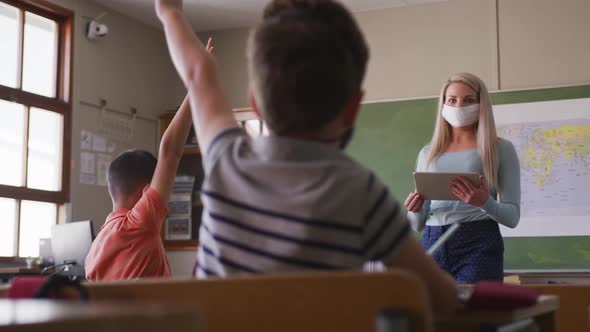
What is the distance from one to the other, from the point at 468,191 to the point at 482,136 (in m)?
0.33

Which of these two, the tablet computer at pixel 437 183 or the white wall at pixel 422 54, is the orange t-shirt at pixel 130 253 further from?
the white wall at pixel 422 54

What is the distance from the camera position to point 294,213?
1.01m

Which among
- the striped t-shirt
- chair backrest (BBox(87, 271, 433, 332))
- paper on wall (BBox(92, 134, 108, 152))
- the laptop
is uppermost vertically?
paper on wall (BBox(92, 134, 108, 152))

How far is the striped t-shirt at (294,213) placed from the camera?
0.99 metres

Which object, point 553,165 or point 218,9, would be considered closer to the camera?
point 553,165

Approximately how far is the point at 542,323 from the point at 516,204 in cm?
143

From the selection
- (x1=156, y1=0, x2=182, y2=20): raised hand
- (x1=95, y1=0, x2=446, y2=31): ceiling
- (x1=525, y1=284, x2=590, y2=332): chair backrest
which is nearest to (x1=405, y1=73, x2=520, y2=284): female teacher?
(x1=525, y1=284, x2=590, y2=332): chair backrest

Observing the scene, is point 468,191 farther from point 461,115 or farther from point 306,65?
point 306,65

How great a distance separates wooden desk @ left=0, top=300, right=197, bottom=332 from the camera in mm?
596

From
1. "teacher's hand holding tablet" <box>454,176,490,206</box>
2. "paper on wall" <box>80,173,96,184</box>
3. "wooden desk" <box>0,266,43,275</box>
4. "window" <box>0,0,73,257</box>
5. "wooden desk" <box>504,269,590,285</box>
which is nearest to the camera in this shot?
"teacher's hand holding tablet" <box>454,176,490,206</box>

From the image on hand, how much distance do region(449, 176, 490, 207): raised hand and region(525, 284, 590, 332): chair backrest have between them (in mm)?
846

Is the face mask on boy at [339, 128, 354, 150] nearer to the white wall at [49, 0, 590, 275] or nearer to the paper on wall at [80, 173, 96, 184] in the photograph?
the white wall at [49, 0, 590, 275]

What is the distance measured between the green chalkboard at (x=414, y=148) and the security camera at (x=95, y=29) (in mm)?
2162

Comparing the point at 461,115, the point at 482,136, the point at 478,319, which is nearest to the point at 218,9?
the point at 461,115
